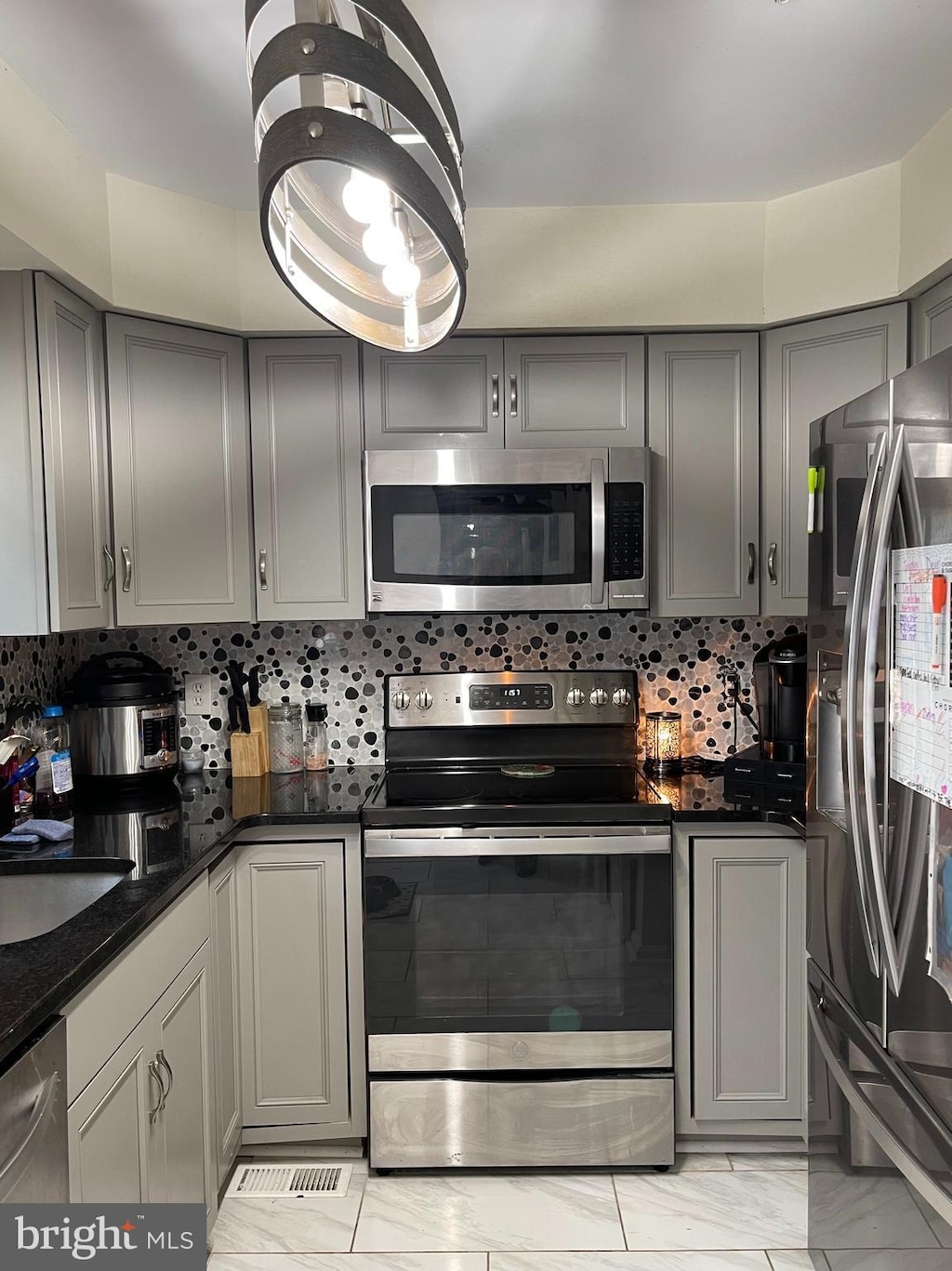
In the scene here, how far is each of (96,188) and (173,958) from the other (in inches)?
69.7

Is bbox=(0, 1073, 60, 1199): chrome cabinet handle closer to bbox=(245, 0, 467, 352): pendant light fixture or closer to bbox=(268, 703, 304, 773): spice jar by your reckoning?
bbox=(245, 0, 467, 352): pendant light fixture

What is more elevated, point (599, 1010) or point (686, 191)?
point (686, 191)

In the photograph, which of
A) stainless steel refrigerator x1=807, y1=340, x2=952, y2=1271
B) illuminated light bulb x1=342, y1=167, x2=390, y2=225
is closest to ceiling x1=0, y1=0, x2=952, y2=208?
illuminated light bulb x1=342, y1=167, x2=390, y2=225

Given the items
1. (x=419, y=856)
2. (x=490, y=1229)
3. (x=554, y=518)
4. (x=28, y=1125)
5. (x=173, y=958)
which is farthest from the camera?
(x=554, y=518)

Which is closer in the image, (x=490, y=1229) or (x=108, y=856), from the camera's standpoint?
(x=108, y=856)

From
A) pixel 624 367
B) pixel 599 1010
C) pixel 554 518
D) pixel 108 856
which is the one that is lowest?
pixel 599 1010

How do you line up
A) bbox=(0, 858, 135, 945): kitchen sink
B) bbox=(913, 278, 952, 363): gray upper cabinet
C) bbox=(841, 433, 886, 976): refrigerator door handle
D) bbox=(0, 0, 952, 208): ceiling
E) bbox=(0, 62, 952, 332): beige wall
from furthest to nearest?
bbox=(0, 62, 952, 332): beige wall
bbox=(913, 278, 952, 363): gray upper cabinet
bbox=(0, 858, 135, 945): kitchen sink
bbox=(0, 0, 952, 208): ceiling
bbox=(841, 433, 886, 976): refrigerator door handle

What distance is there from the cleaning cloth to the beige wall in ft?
4.07

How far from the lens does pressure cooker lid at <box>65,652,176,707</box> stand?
2504mm

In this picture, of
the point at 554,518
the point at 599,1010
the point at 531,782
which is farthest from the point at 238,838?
the point at 554,518

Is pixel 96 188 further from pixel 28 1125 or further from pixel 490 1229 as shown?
pixel 490 1229

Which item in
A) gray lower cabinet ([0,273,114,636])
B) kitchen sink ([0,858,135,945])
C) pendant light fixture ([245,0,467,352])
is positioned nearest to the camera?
pendant light fixture ([245,0,467,352])

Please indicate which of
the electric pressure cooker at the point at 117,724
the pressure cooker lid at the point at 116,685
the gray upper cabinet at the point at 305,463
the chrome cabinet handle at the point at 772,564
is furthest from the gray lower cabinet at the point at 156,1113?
the chrome cabinet handle at the point at 772,564

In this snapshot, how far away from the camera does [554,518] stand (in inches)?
97.6
